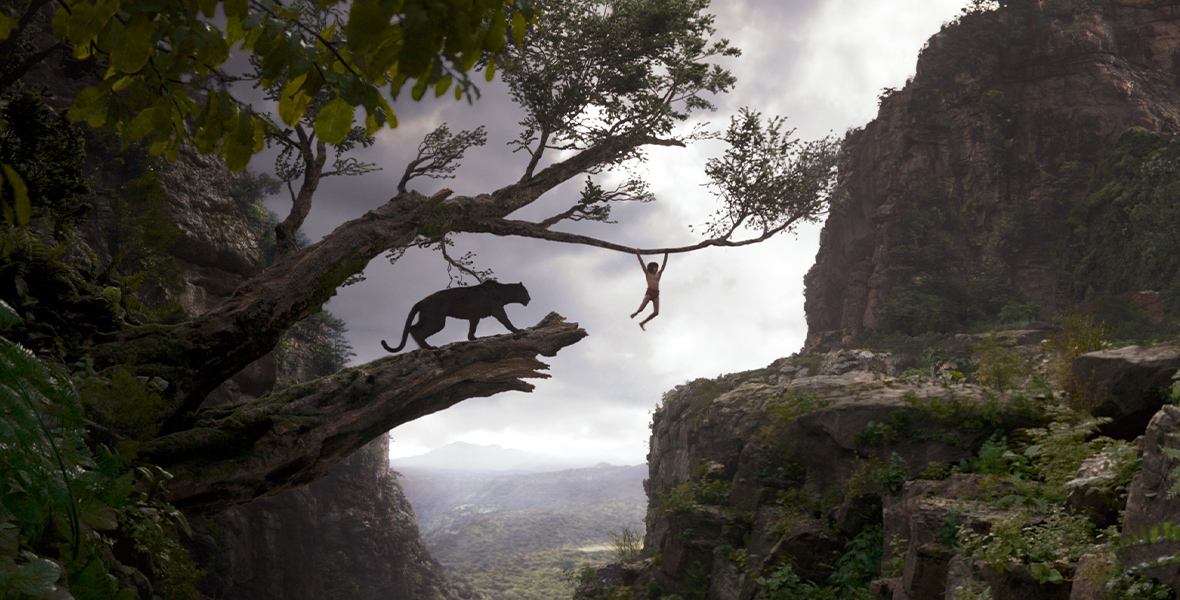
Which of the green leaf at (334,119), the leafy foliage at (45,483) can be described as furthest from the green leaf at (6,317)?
the green leaf at (334,119)

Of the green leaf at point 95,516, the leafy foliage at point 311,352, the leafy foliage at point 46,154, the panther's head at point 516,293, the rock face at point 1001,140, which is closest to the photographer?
the green leaf at point 95,516

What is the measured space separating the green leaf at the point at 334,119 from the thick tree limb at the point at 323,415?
5.52 meters

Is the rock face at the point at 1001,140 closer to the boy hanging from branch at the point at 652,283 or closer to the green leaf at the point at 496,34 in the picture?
the boy hanging from branch at the point at 652,283

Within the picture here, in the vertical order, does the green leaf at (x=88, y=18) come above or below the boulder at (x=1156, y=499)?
above

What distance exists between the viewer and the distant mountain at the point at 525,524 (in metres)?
51.3

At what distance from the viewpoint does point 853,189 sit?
4381 cm

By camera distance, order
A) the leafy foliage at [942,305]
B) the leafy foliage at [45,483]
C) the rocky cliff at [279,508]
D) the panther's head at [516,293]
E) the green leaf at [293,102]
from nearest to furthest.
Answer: the leafy foliage at [45,483] → the green leaf at [293,102] → the panther's head at [516,293] → the rocky cliff at [279,508] → the leafy foliage at [942,305]

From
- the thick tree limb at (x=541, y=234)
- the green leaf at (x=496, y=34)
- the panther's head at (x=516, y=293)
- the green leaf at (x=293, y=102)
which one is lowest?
the green leaf at (x=496, y=34)

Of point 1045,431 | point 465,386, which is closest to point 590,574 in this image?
point 465,386

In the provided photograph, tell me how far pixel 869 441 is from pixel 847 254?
3886 cm

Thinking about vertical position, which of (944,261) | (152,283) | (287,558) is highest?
(944,261)

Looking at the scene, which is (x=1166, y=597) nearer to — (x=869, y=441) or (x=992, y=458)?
(x=992, y=458)

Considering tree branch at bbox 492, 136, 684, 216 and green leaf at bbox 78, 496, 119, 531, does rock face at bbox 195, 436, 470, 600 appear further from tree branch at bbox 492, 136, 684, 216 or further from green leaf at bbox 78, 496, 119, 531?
green leaf at bbox 78, 496, 119, 531

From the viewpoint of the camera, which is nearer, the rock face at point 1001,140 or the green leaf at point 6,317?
the green leaf at point 6,317
